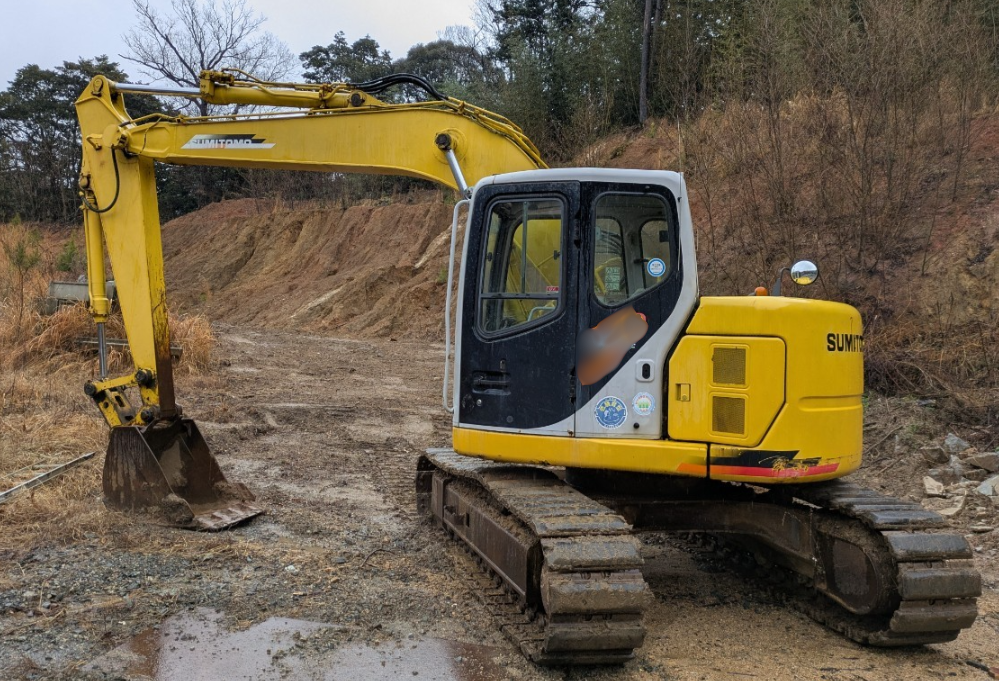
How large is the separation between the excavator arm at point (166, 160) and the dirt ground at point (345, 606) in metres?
0.57

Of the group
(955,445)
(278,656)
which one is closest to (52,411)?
(278,656)

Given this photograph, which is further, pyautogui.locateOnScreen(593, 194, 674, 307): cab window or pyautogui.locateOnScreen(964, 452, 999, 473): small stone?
pyautogui.locateOnScreen(964, 452, 999, 473): small stone

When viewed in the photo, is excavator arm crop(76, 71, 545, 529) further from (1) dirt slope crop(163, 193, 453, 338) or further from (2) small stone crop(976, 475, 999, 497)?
(1) dirt slope crop(163, 193, 453, 338)

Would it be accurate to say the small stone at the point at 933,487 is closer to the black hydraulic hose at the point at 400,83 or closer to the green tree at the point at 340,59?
the black hydraulic hose at the point at 400,83

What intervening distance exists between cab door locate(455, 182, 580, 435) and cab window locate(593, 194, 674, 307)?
0.15 meters

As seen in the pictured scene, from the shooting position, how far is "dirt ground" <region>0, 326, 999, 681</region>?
13.3 feet

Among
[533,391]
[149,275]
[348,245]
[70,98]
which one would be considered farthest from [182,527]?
[70,98]

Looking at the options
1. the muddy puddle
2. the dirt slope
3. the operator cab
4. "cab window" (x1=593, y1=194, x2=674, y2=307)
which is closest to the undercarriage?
the muddy puddle

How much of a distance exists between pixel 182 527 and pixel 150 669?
6.83 feet

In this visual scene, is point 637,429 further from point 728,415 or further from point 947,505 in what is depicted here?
point 947,505

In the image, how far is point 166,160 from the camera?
6293mm

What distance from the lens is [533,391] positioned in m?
4.65

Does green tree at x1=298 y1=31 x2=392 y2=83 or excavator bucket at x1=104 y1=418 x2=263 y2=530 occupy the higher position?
green tree at x1=298 y1=31 x2=392 y2=83

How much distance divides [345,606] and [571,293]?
2080mm
